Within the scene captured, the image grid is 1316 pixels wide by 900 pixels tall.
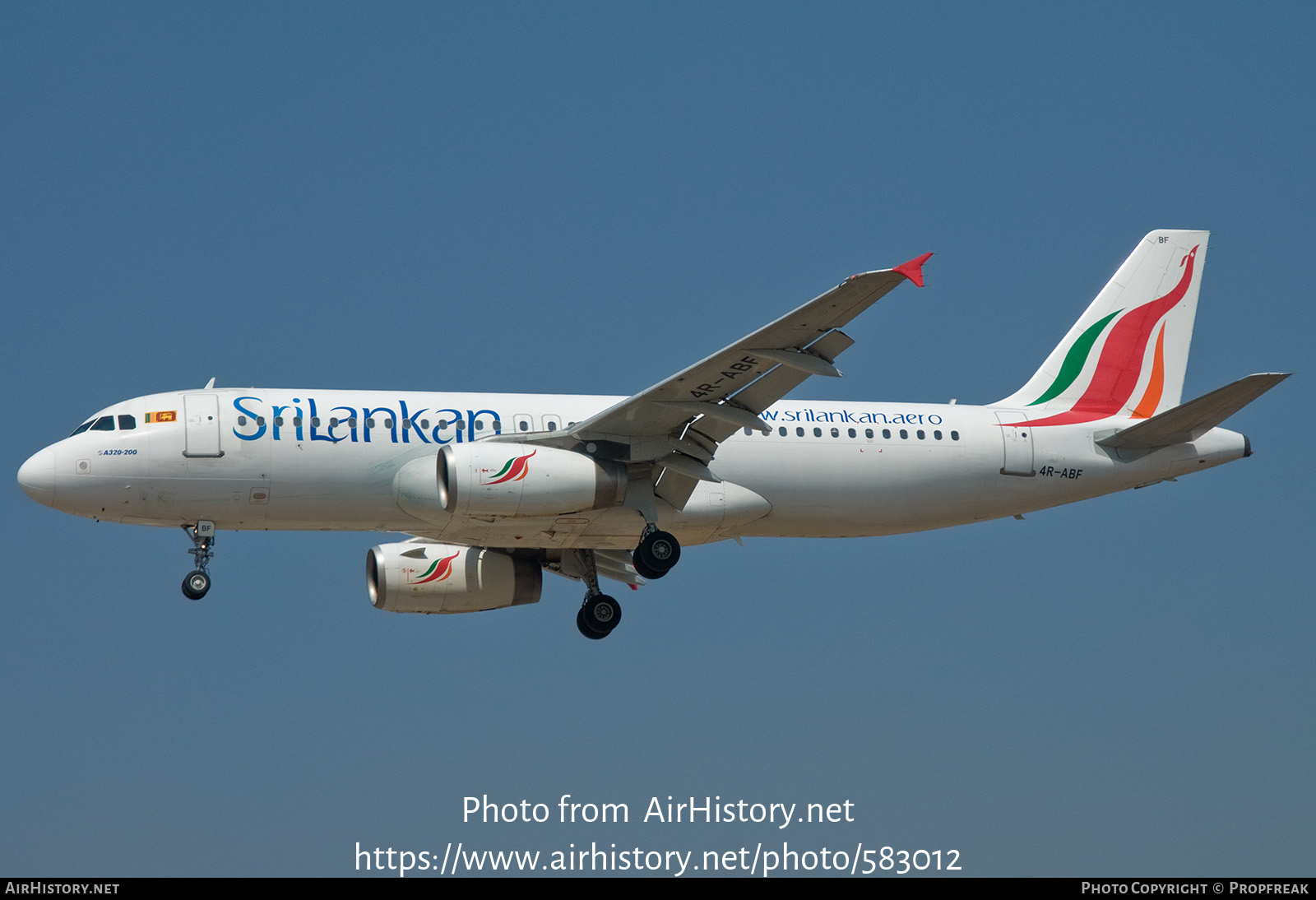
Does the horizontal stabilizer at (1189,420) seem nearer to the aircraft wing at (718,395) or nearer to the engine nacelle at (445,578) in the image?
the aircraft wing at (718,395)

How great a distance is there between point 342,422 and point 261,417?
1.52m

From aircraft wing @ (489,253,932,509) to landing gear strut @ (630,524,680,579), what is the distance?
2.79 ft

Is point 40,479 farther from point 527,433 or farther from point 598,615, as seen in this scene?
point 598,615

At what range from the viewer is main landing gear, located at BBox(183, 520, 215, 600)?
33.3 m

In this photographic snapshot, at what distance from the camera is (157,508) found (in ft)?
108

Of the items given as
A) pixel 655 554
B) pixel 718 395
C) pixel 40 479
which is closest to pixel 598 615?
pixel 655 554

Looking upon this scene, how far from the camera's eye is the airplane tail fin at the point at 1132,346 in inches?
1524

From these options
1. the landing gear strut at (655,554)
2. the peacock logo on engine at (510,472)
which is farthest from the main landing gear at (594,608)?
the peacock logo on engine at (510,472)

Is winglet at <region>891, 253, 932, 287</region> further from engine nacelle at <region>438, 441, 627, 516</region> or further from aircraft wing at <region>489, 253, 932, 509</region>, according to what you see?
engine nacelle at <region>438, 441, 627, 516</region>

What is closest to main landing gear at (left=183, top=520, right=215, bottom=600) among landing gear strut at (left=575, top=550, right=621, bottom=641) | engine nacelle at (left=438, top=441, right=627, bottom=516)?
engine nacelle at (left=438, top=441, right=627, bottom=516)

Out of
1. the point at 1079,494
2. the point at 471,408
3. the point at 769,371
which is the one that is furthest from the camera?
the point at 1079,494

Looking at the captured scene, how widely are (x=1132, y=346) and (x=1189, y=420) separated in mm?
4109

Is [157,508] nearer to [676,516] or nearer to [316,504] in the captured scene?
[316,504]

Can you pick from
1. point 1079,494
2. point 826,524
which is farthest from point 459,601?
point 1079,494
